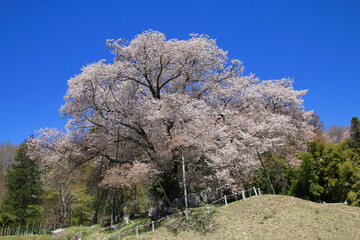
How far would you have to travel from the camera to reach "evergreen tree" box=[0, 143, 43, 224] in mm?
29125

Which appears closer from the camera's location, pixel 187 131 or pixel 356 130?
pixel 187 131

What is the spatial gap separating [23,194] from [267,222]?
100 feet

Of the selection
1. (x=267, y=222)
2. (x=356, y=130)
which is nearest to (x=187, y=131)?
(x=267, y=222)

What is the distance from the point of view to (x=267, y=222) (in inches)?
490

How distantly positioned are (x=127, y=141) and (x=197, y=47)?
10.1 meters

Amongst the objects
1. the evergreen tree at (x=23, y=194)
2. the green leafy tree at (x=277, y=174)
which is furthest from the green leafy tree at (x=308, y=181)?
the evergreen tree at (x=23, y=194)

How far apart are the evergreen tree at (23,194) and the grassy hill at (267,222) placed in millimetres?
21121

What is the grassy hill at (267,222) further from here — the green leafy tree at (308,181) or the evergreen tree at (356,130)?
the evergreen tree at (356,130)

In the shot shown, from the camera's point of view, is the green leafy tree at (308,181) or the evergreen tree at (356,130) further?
the evergreen tree at (356,130)

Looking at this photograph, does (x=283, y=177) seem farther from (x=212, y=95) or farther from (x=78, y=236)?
(x=78, y=236)

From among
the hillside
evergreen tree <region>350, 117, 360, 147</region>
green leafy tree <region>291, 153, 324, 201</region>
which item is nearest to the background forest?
green leafy tree <region>291, 153, 324, 201</region>

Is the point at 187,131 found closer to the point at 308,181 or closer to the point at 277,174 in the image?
the point at 308,181

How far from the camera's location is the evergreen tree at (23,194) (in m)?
29.1

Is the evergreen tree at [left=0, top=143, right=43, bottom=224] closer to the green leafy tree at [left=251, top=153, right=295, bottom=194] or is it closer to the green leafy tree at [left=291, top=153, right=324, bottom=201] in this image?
the green leafy tree at [left=251, top=153, right=295, bottom=194]
